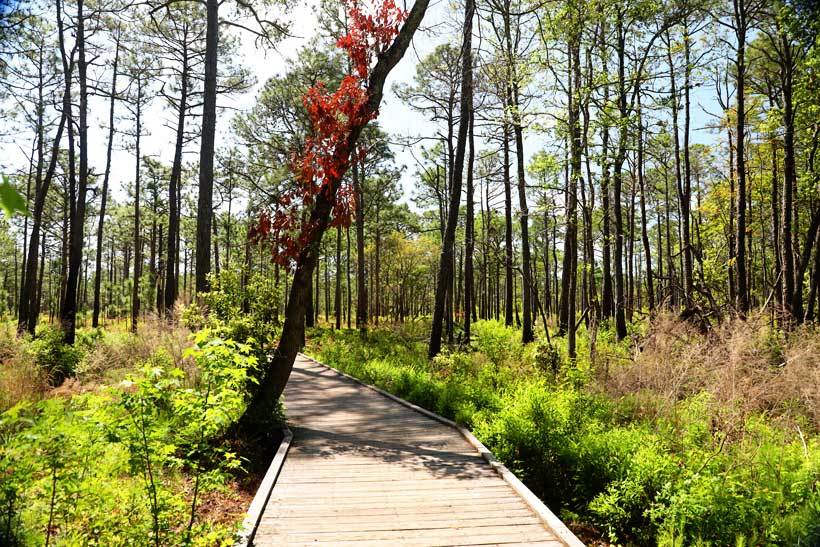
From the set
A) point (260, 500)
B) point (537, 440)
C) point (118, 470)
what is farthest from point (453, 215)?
point (118, 470)

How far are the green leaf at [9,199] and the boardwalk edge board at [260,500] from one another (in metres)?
3.40

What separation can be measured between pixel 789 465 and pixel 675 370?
10.4 feet

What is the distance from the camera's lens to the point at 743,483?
485 centimetres

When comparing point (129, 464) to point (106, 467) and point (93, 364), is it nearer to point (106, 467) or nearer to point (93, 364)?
point (106, 467)

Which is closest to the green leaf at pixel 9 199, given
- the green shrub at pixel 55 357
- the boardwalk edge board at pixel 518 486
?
the boardwalk edge board at pixel 518 486

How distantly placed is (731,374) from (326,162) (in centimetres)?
667

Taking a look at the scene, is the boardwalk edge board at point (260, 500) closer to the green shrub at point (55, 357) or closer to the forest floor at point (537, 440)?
the forest floor at point (537, 440)

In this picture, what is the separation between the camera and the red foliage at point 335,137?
6.52m

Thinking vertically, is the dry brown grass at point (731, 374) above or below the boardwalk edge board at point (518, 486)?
above

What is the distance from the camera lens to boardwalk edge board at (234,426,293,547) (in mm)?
3801

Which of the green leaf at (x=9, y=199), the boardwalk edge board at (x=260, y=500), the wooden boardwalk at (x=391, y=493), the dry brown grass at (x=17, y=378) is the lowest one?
the wooden boardwalk at (x=391, y=493)

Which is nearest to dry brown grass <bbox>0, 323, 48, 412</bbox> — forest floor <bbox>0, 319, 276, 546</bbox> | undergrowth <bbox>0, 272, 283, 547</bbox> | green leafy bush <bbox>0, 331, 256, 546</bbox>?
undergrowth <bbox>0, 272, 283, 547</bbox>

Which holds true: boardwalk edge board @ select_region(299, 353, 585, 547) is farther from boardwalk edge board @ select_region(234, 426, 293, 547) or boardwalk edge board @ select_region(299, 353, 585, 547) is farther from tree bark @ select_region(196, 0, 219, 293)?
tree bark @ select_region(196, 0, 219, 293)

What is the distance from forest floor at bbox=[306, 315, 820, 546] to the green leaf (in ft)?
16.5
